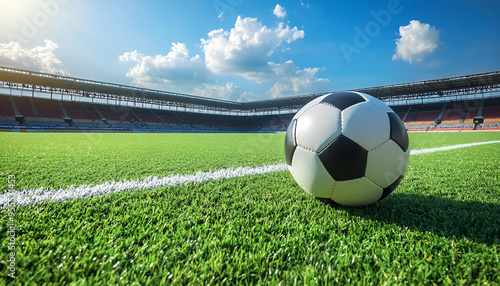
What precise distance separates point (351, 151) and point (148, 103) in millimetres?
42655

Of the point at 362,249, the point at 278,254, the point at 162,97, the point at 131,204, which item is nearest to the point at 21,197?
the point at 131,204

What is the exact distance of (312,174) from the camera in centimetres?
167

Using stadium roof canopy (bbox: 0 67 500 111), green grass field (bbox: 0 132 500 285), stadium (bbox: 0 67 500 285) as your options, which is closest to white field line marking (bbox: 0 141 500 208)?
stadium (bbox: 0 67 500 285)

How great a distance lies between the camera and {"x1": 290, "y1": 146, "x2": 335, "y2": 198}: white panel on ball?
1613mm

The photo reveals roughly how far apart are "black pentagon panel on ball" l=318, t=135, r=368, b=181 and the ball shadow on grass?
287mm

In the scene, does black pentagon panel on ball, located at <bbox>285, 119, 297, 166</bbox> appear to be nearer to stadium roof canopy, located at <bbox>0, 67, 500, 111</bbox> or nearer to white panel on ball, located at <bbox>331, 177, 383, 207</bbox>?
white panel on ball, located at <bbox>331, 177, 383, 207</bbox>

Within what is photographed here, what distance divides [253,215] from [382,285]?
0.84 m

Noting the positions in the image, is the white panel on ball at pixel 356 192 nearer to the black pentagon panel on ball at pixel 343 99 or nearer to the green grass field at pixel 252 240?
the green grass field at pixel 252 240

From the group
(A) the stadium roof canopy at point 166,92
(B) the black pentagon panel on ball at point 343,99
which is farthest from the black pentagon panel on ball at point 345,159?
(A) the stadium roof canopy at point 166,92

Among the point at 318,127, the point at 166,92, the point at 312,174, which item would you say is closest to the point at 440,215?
the point at 312,174

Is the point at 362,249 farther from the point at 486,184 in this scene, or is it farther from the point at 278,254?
the point at 486,184

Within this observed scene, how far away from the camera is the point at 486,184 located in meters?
2.48

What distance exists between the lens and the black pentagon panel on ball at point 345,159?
1544mm

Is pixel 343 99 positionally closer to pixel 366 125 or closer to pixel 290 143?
pixel 366 125
